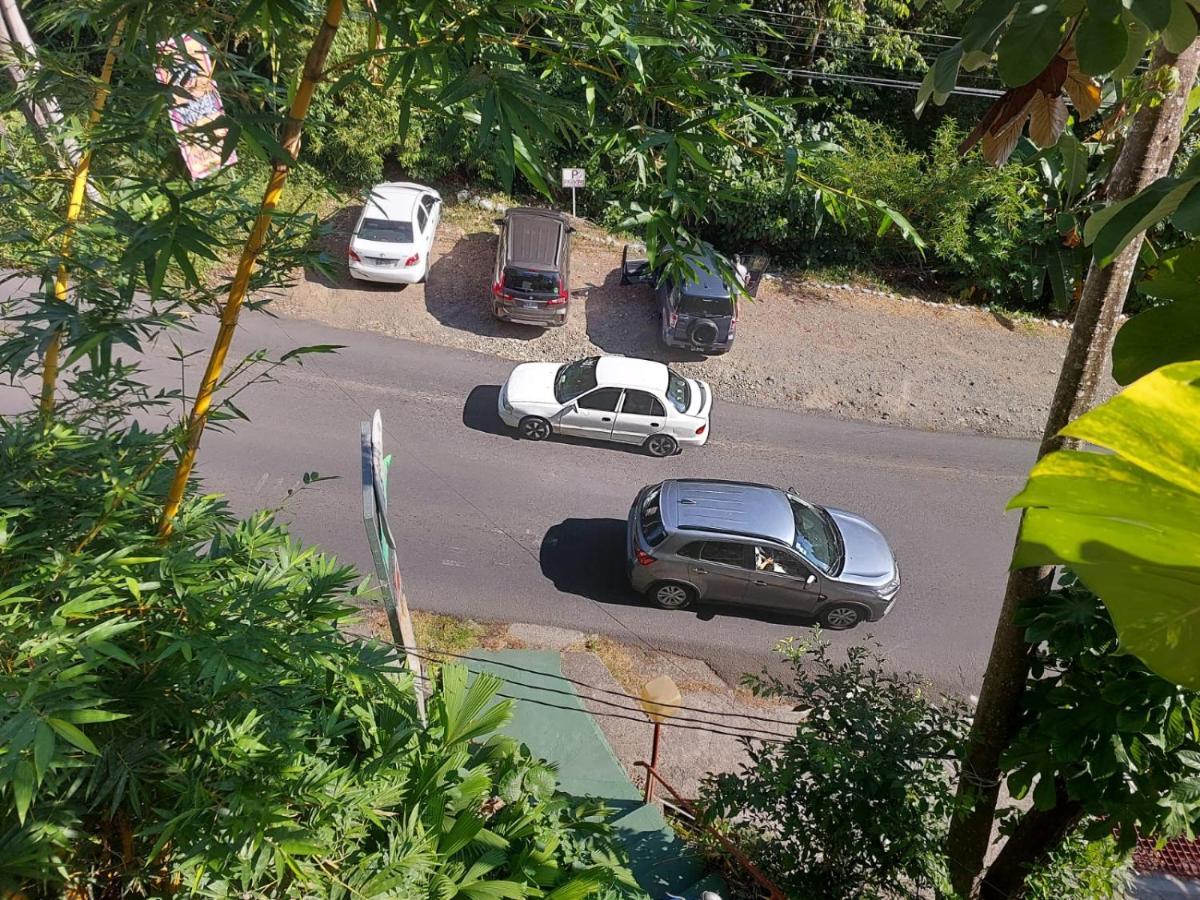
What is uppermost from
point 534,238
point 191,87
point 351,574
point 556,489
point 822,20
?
point 822,20

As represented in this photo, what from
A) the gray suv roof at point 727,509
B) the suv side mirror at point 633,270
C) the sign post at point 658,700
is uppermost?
the suv side mirror at point 633,270

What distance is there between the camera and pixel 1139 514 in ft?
2.00

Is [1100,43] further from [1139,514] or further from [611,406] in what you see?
[611,406]

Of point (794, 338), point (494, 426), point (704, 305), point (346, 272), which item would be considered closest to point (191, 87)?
point (494, 426)

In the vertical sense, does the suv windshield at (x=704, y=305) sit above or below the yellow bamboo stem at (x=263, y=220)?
below

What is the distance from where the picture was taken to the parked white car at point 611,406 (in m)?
10.7

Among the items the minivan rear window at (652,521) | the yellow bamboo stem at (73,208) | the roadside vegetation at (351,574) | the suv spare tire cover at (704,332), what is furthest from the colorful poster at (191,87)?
the suv spare tire cover at (704,332)

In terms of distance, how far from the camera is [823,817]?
4441 millimetres

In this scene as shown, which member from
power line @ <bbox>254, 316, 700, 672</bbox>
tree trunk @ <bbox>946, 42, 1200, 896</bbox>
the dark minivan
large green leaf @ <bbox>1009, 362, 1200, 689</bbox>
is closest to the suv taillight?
the dark minivan

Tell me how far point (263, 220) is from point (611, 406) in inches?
308

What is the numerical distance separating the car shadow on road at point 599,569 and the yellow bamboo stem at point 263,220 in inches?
228

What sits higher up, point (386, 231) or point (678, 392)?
point (386, 231)

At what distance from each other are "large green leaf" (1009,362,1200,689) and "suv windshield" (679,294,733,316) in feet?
40.2

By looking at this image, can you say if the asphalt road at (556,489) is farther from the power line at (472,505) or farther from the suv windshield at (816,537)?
the suv windshield at (816,537)
